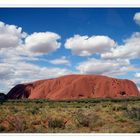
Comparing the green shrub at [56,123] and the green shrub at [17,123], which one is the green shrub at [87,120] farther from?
the green shrub at [17,123]

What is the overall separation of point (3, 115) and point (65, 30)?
3.04 m

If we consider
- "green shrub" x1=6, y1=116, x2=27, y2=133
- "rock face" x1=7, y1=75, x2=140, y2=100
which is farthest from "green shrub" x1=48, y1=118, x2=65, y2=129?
"rock face" x1=7, y1=75, x2=140, y2=100

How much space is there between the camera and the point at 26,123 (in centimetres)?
848

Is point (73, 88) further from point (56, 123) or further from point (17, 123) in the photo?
point (17, 123)

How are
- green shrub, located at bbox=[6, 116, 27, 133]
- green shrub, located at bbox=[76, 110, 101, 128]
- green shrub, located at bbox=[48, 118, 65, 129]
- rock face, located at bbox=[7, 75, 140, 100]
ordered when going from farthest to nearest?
rock face, located at bbox=[7, 75, 140, 100]
green shrub, located at bbox=[76, 110, 101, 128]
green shrub, located at bbox=[48, 118, 65, 129]
green shrub, located at bbox=[6, 116, 27, 133]

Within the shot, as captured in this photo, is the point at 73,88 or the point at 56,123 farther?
the point at 73,88

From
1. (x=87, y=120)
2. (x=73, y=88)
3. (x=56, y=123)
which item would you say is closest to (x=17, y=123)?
(x=56, y=123)

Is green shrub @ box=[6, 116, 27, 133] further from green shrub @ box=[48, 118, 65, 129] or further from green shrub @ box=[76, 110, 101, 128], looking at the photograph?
green shrub @ box=[76, 110, 101, 128]

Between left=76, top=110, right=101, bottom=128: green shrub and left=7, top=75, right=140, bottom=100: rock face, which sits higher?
left=7, top=75, right=140, bottom=100: rock face

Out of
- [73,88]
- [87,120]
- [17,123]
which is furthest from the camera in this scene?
[73,88]

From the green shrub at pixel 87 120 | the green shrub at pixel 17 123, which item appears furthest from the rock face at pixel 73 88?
the green shrub at pixel 17 123

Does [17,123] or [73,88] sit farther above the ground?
[73,88]
